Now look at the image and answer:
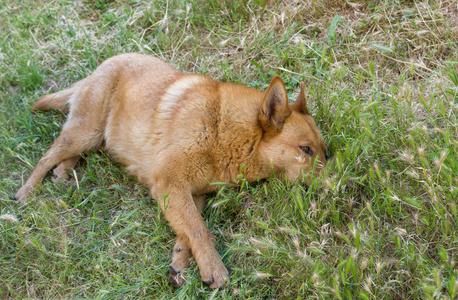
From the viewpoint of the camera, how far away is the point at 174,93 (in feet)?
14.9

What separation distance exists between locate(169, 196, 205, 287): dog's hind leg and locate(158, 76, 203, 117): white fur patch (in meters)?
1.37

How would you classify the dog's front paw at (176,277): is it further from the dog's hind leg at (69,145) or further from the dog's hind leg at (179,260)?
the dog's hind leg at (69,145)

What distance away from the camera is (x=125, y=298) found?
11.3ft

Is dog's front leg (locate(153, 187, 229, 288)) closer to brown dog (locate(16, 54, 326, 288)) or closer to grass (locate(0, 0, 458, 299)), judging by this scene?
brown dog (locate(16, 54, 326, 288))

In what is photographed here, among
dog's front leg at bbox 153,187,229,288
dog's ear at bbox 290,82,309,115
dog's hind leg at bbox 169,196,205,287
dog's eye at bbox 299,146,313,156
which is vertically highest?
dog's ear at bbox 290,82,309,115

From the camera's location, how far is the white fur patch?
175 inches

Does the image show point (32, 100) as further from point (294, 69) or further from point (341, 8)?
point (341, 8)

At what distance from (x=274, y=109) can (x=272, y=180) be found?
2.32 ft

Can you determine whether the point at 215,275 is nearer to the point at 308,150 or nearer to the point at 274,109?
the point at 308,150

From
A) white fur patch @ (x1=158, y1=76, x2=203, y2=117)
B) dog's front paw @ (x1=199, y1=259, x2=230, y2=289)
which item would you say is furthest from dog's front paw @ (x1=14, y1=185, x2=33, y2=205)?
dog's front paw @ (x1=199, y1=259, x2=230, y2=289)

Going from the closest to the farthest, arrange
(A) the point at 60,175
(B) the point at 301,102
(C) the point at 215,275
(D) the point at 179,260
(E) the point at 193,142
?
1. (C) the point at 215,275
2. (D) the point at 179,260
3. (E) the point at 193,142
4. (B) the point at 301,102
5. (A) the point at 60,175

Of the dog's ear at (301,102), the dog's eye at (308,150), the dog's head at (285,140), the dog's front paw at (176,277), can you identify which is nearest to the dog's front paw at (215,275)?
the dog's front paw at (176,277)

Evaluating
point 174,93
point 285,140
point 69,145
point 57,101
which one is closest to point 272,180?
point 285,140

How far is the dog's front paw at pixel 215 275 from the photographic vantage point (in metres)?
3.45
